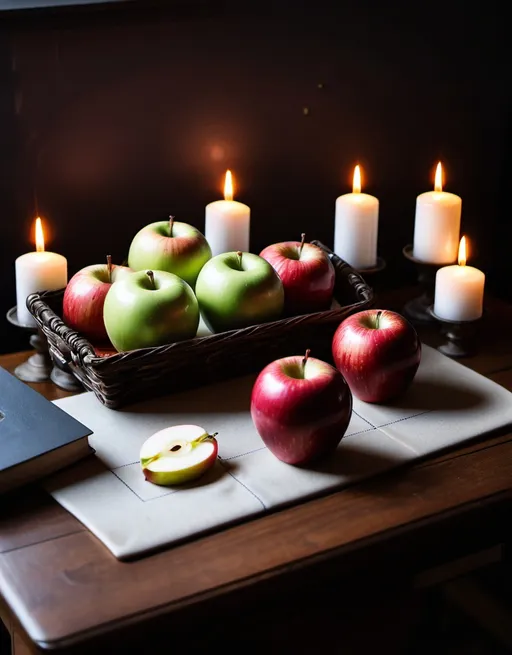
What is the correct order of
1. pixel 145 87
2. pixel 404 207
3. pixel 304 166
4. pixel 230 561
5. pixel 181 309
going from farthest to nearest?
pixel 404 207 < pixel 304 166 < pixel 145 87 < pixel 181 309 < pixel 230 561

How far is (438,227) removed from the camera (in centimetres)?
138

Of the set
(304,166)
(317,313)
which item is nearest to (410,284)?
(304,166)

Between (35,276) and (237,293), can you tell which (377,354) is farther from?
(35,276)

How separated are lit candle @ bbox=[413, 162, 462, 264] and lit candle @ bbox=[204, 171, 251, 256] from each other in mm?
254

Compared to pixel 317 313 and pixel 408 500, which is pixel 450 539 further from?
pixel 317 313

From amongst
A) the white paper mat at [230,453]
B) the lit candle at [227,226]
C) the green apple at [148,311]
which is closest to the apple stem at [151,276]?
the green apple at [148,311]

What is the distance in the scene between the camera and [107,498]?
96 centimetres

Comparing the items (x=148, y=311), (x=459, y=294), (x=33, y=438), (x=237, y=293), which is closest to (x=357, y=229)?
(x=459, y=294)

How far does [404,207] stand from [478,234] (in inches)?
6.6

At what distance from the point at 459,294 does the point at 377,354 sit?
0.76ft

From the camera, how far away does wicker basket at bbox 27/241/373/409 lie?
1074 mm

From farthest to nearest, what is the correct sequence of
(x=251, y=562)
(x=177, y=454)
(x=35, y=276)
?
(x=35, y=276) < (x=177, y=454) < (x=251, y=562)

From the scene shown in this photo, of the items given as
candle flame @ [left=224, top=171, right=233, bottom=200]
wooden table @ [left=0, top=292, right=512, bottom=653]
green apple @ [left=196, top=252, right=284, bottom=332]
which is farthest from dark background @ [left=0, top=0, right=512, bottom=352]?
wooden table @ [left=0, top=292, right=512, bottom=653]

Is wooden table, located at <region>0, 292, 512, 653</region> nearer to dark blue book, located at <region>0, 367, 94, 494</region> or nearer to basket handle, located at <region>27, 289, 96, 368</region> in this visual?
dark blue book, located at <region>0, 367, 94, 494</region>
